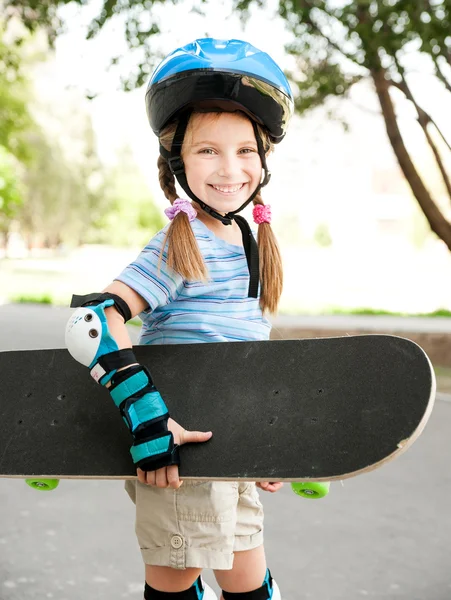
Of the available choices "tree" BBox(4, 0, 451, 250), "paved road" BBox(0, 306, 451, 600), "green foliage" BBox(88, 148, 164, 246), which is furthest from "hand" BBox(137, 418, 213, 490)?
"green foliage" BBox(88, 148, 164, 246)

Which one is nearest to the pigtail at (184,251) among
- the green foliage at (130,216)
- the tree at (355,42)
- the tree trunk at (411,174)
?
the tree at (355,42)

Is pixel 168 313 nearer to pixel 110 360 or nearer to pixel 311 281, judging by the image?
pixel 110 360

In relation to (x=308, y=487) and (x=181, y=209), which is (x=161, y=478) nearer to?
(x=308, y=487)

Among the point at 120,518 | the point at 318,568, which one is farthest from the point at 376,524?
the point at 120,518

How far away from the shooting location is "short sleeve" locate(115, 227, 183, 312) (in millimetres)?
2150

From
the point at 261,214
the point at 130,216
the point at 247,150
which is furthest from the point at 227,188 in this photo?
A: the point at 130,216

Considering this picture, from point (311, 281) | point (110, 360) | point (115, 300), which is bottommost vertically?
point (311, 281)

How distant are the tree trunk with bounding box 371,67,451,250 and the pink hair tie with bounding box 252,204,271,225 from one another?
8.74m

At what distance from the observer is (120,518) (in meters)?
4.48

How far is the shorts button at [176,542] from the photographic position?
2.19 meters

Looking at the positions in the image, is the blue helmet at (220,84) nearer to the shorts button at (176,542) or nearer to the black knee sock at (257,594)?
the shorts button at (176,542)

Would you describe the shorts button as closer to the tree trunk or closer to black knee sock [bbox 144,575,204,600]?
black knee sock [bbox 144,575,204,600]

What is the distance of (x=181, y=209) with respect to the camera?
7.59ft

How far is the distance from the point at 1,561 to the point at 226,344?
213 cm
